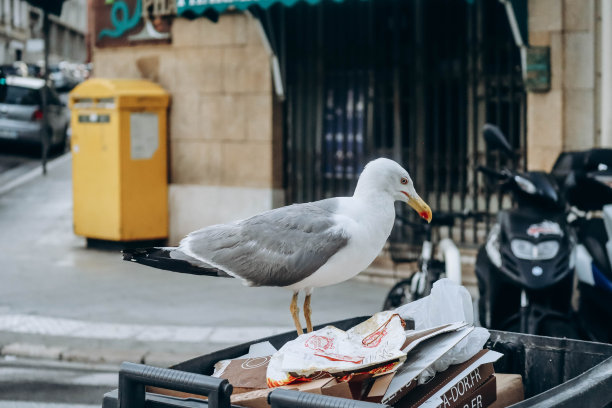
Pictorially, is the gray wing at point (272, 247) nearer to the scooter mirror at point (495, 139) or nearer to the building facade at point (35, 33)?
the scooter mirror at point (495, 139)

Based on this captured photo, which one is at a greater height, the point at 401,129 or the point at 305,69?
the point at 305,69

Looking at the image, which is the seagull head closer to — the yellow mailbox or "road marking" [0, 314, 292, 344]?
"road marking" [0, 314, 292, 344]

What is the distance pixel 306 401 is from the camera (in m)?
2.21

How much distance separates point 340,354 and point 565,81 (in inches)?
290

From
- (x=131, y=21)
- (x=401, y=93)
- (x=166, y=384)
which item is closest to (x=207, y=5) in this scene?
(x=401, y=93)

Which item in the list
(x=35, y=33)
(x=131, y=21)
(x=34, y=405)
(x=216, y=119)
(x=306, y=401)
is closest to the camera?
(x=306, y=401)

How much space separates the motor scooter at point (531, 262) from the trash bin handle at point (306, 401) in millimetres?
3189

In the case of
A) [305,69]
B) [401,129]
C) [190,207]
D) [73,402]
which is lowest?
[73,402]

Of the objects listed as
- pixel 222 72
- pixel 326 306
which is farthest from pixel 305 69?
pixel 326 306

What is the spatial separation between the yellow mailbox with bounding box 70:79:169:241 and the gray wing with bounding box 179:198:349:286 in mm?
8831

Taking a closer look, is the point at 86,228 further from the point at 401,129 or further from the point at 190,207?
the point at 401,129

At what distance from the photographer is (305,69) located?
11.2 meters

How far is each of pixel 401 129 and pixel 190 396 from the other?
27.7 feet

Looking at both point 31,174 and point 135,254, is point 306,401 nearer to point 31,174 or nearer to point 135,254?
point 135,254
